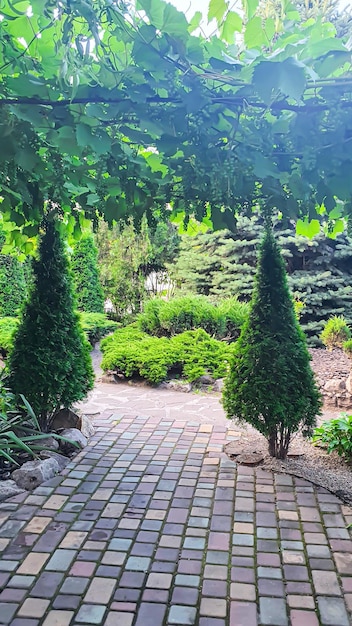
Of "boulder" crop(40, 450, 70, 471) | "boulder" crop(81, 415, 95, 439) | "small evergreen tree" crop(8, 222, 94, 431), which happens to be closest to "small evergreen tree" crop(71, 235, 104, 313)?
"boulder" crop(81, 415, 95, 439)

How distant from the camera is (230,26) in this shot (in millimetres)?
1706

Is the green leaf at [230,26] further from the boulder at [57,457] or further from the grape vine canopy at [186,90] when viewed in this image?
the boulder at [57,457]

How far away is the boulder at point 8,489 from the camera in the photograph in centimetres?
303

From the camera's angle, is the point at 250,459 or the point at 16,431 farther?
the point at 16,431

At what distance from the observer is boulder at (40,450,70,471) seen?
3.60 metres

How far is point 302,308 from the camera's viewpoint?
10.0m

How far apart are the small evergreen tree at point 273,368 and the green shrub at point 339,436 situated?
20cm

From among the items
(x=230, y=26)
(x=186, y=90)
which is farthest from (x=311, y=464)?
(x=230, y=26)

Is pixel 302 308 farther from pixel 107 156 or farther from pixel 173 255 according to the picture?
pixel 107 156

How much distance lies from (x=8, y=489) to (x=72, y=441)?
79cm

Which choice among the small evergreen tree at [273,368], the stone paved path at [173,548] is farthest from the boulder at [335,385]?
the stone paved path at [173,548]

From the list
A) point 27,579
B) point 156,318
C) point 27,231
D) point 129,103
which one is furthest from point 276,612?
point 156,318

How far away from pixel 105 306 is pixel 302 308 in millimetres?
5171

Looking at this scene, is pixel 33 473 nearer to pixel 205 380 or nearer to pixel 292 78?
pixel 292 78
